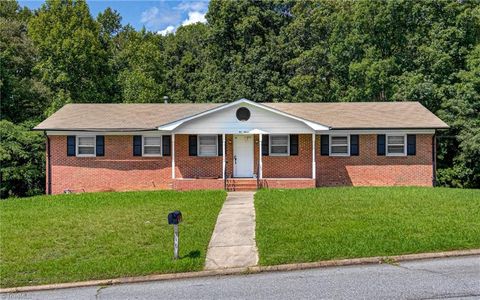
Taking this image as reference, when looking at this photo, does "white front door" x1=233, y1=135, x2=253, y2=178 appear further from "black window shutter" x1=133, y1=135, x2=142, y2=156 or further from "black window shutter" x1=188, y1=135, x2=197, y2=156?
"black window shutter" x1=133, y1=135, x2=142, y2=156

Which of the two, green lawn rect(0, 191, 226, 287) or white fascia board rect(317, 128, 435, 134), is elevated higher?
white fascia board rect(317, 128, 435, 134)

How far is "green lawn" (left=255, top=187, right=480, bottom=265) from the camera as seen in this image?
9820 millimetres

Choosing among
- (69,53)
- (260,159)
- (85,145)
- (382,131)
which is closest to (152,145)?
(85,145)

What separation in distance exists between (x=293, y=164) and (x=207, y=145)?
4.27 meters

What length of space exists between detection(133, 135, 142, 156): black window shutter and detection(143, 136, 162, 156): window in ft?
0.63

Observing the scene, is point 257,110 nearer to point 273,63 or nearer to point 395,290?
point 395,290

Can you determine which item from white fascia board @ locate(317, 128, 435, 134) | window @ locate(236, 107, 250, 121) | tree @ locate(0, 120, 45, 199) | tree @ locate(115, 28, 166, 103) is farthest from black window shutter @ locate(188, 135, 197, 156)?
tree @ locate(115, 28, 166, 103)

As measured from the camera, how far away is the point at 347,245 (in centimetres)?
1005

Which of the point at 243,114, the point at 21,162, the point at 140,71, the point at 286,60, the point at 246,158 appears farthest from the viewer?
the point at 140,71

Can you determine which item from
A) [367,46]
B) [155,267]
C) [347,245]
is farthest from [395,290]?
[367,46]

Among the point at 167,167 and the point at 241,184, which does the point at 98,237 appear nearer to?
the point at 241,184

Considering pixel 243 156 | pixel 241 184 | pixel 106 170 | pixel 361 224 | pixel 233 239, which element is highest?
pixel 243 156

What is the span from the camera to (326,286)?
7.88 m

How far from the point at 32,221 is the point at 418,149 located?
55.4 feet
